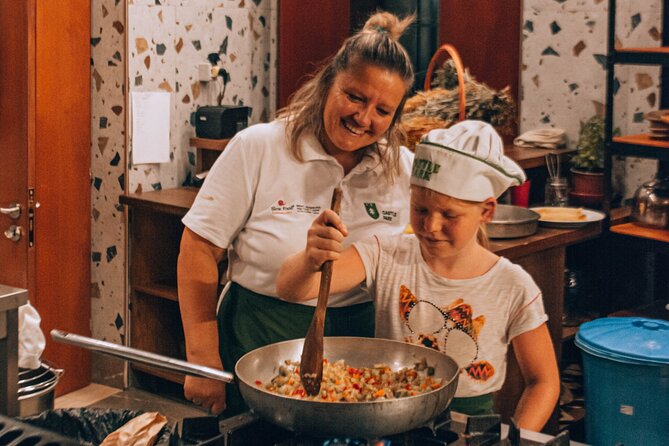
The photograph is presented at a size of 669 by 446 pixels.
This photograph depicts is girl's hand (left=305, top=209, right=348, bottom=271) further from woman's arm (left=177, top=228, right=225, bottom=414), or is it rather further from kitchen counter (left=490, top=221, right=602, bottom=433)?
kitchen counter (left=490, top=221, right=602, bottom=433)

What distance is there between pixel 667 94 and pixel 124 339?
113 inches

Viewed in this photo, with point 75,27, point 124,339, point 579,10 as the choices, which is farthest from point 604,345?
point 75,27

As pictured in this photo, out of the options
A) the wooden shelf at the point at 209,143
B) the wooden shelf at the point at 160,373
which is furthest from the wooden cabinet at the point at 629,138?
the wooden shelf at the point at 160,373

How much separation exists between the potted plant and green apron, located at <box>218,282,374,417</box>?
2.61m

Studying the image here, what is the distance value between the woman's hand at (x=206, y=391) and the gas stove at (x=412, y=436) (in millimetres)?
531

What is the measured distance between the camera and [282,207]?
2246 millimetres

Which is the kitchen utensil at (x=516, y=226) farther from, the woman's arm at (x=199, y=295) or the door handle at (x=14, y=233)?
the door handle at (x=14, y=233)

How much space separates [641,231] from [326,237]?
281 centimetres

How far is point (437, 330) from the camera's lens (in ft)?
6.77

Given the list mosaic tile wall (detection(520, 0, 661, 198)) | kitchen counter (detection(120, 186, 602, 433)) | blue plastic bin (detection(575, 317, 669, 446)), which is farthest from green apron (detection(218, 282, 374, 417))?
mosaic tile wall (detection(520, 0, 661, 198))

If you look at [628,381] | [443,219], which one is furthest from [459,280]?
[628,381]

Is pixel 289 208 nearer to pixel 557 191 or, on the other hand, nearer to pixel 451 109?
pixel 451 109

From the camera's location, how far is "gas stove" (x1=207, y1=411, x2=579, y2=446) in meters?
1.56

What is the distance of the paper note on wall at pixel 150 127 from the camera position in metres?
4.60
